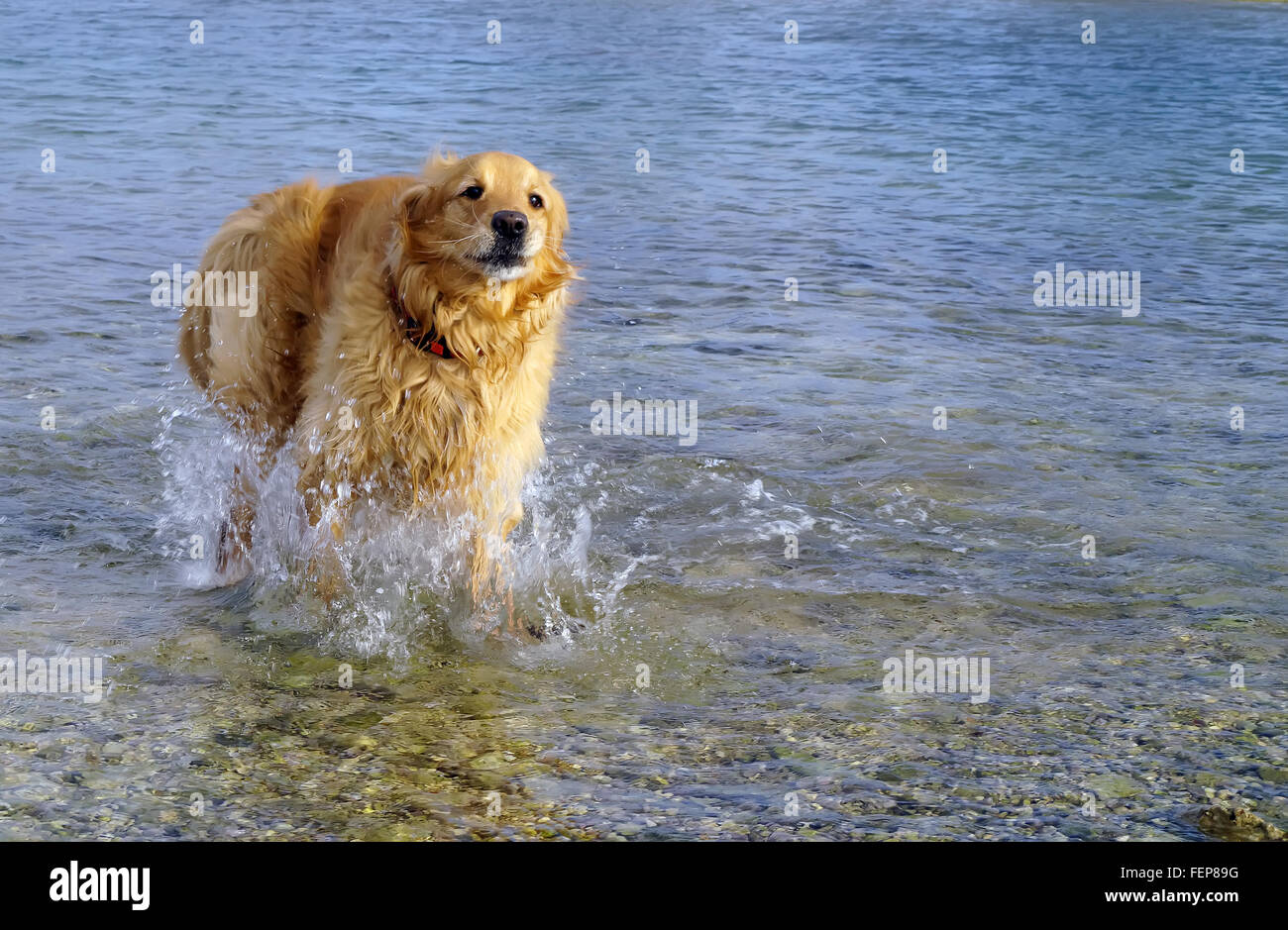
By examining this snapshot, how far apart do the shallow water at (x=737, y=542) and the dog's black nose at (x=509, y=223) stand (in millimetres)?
1282

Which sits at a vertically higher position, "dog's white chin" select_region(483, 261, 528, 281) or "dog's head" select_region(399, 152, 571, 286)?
"dog's head" select_region(399, 152, 571, 286)

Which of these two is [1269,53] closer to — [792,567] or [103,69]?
[103,69]

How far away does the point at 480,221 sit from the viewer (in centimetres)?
470

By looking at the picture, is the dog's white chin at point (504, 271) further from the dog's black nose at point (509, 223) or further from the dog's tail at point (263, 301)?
the dog's tail at point (263, 301)

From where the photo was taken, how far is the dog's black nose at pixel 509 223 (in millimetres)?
4652

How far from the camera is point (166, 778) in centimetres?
385

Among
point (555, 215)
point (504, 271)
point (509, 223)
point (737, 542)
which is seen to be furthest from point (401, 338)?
point (737, 542)

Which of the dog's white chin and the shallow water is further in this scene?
the dog's white chin

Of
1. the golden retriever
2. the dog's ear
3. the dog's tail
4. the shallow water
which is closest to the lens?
the shallow water

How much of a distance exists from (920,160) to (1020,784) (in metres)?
13.0

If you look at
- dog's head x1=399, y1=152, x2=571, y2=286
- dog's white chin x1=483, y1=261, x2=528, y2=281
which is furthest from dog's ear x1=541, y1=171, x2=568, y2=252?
dog's white chin x1=483, y1=261, x2=528, y2=281

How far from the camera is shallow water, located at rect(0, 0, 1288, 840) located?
12.9 feet

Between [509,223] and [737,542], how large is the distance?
2.00m

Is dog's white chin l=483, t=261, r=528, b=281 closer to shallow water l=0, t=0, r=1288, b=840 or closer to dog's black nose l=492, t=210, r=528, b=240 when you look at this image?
dog's black nose l=492, t=210, r=528, b=240
